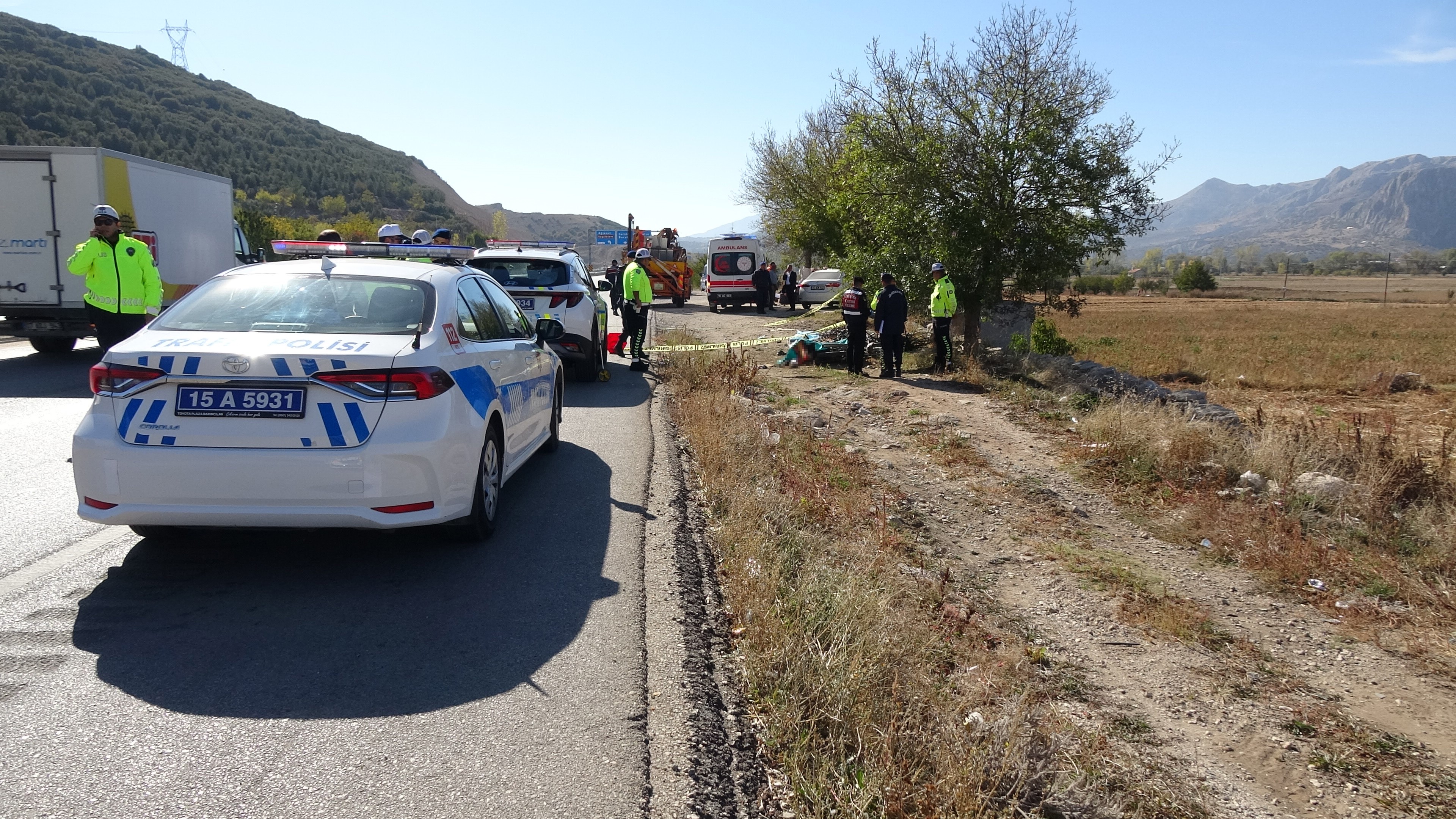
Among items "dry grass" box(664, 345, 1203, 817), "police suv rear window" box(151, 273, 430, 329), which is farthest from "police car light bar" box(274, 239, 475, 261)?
"dry grass" box(664, 345, 1203, 817)

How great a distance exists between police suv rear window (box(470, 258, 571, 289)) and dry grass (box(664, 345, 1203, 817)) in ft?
21.4

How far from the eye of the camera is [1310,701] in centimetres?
513

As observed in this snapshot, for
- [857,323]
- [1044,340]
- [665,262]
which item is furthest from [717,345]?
[665,262]

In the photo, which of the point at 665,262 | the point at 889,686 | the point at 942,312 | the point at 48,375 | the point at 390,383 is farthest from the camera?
the point at 665,262

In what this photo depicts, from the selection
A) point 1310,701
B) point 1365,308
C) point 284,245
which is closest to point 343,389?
point 284,245

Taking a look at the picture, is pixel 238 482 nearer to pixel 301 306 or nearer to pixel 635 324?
pixel 301 306

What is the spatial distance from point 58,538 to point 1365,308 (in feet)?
164

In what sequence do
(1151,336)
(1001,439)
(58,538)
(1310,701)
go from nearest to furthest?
1. (1310,701)
2. (58,538)
3. (1001,439)
4. (1151,336)

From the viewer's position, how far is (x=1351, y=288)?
216 feet

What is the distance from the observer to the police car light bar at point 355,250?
7699mm

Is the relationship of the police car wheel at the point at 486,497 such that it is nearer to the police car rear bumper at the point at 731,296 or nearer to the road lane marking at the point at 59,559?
the road lane marking at the point at 59,559

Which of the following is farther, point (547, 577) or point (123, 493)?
point (547, 577)

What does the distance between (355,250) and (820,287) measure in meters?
30.6

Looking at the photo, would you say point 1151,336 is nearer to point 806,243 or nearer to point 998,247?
point 998,247
